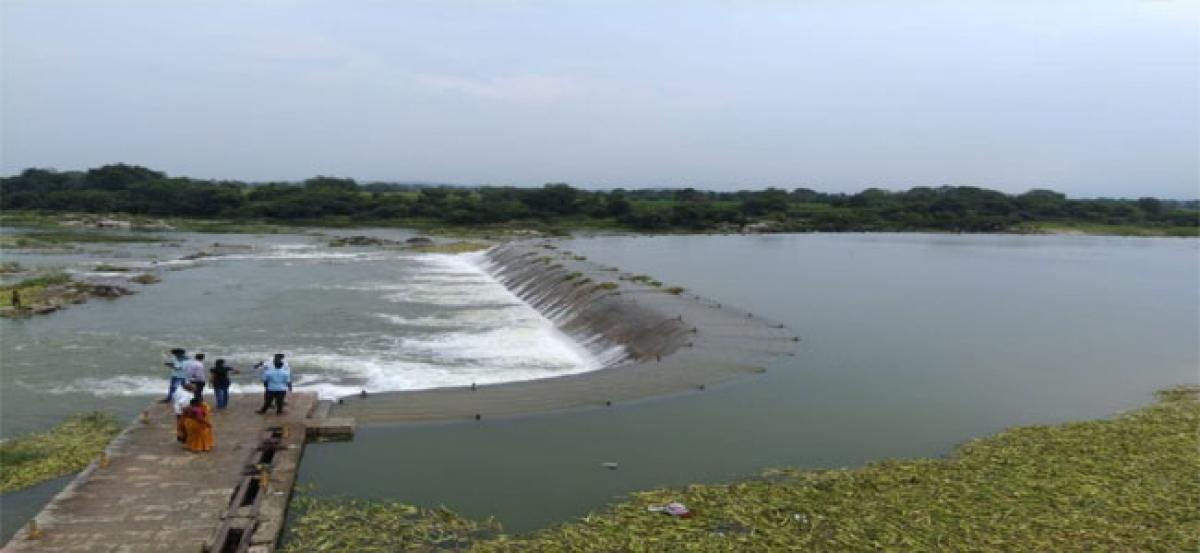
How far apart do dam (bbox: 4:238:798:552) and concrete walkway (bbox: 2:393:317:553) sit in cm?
2

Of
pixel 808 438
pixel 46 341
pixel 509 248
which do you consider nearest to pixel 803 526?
pixel 808 438

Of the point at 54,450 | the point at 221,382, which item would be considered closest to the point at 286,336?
the point at 221,382

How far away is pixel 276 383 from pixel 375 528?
5.36 metres

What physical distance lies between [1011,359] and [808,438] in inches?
461

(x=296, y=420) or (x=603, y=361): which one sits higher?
(x=296, y=420)

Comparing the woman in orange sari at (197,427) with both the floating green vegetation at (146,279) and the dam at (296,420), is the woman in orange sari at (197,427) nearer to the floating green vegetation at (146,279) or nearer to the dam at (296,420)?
the dam at (296,420)

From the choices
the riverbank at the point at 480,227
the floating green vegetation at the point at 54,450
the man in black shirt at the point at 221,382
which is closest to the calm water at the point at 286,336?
the floating green vegetation at the point at 54,450

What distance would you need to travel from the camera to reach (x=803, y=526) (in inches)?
432

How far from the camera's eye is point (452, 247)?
63.0 meters

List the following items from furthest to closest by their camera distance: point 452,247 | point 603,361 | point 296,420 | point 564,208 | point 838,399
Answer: point 564,208 → point 452,247 → point 603,361 → point 838,399 → point 296,420

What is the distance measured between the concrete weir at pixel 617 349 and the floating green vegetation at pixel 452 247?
23.0 metres

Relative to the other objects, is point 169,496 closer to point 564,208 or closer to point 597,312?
point 597,312

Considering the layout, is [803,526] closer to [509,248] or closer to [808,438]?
[808,438]

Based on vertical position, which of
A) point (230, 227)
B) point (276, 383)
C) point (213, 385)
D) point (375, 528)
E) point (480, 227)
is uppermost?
point (480, 227)
